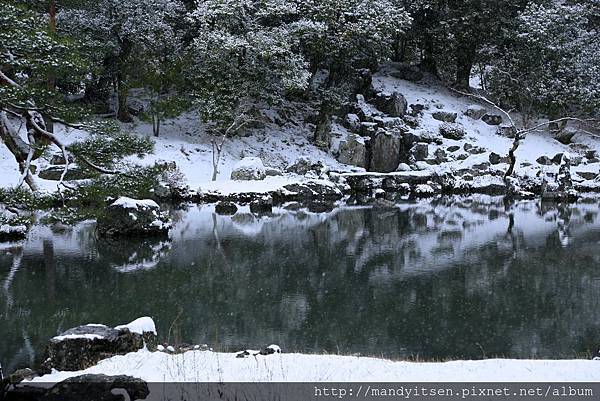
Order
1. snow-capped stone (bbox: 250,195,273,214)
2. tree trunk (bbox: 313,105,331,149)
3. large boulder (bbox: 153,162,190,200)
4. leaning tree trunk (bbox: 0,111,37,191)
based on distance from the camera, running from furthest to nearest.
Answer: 1. tree trunk (bbox: 313,105,331,149)
2. large boulder (bbox: 153,162,190,200)
3. snow-capped stone (bbox: 250,195,273,214)
4. leaning tree trunk (bbox: 0,111,37,191)

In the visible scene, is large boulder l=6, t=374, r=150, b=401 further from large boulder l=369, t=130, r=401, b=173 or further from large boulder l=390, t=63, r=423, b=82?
large boulder l=390, t=63, r=423, b=82

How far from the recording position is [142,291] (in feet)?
35.8

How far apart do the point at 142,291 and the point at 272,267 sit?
3456 mm

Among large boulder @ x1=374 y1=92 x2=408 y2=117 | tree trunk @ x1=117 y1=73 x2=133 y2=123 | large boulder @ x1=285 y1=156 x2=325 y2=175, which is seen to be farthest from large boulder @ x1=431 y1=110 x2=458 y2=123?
tree trunk @ x1=117 y1=73 x2=133 y2=123

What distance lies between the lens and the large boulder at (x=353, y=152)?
100 ft

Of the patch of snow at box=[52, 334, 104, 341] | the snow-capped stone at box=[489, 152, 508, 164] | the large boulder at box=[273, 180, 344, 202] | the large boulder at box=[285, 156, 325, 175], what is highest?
the snow-capped stone at box=[489, 152, 508, 164]

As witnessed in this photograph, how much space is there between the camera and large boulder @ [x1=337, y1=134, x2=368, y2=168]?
30.6 metres

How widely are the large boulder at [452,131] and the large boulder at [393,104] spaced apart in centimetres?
265

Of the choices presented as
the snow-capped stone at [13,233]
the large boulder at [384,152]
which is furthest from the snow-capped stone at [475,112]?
the snow-capped stone at [13,233]

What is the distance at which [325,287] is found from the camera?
38.0 feet

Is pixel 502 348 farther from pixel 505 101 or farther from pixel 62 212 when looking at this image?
pixel 505 101

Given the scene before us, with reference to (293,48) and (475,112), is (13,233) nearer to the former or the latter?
(293,48)

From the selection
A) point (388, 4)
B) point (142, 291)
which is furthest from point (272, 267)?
point (388, 4)

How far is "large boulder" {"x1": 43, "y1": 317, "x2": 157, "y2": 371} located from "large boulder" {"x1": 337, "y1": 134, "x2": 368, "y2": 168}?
24602mm
